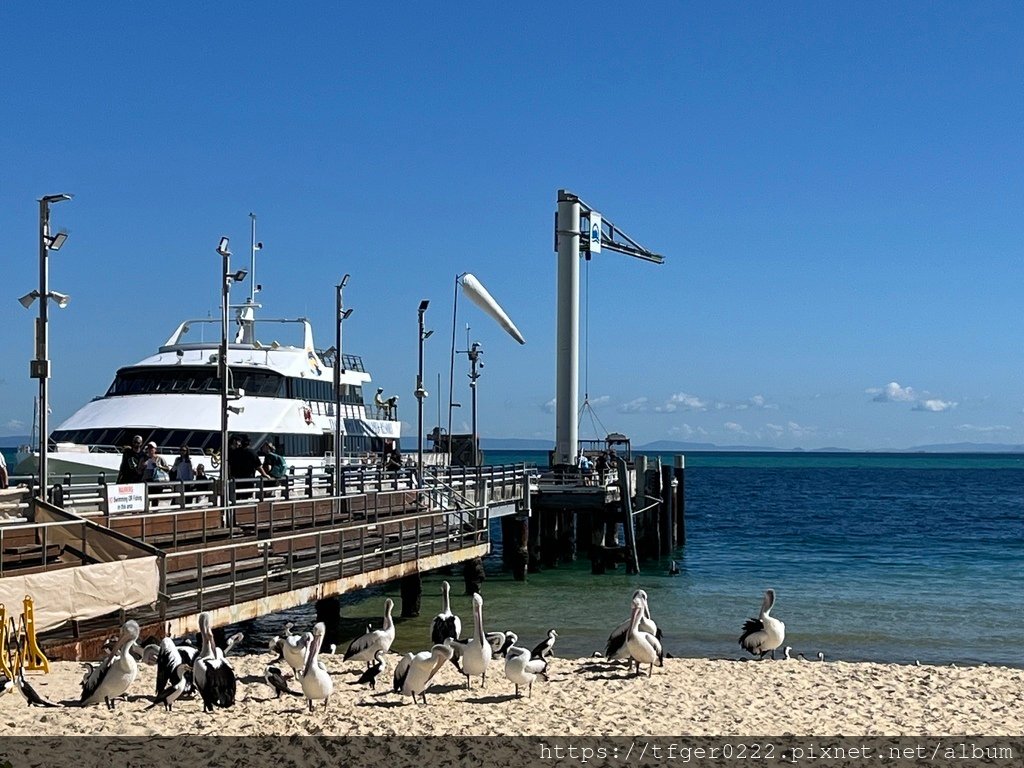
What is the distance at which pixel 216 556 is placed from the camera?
68.2 feet

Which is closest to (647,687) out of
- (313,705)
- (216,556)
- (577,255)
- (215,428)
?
(313,705)

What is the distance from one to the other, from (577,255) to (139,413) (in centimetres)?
2012

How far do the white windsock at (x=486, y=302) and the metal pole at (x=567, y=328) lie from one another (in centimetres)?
286

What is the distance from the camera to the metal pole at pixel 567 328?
4669 cm

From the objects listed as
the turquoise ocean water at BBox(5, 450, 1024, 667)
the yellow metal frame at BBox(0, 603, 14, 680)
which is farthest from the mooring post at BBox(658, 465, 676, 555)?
the yellow metal frame at BBox(0, 603, 14, 680)

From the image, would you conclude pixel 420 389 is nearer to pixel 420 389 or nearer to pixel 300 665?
pixel 420 389

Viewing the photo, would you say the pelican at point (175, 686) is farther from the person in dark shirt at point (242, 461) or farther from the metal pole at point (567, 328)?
the metal pole at point (567, 328)

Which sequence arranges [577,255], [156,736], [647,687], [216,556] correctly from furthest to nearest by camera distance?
[577,255] → [216,556] → [647,687] → [156,736]

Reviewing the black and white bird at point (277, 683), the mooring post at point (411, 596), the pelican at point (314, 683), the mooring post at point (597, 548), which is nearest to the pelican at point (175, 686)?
the black and white bird at point (277, 683)

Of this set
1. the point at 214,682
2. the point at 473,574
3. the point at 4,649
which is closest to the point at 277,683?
the point at 214,682

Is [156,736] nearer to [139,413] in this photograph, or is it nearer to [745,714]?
[745,714]

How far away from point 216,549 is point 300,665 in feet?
10.6

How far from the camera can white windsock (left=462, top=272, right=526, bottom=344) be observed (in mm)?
45641

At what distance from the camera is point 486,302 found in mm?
48031
